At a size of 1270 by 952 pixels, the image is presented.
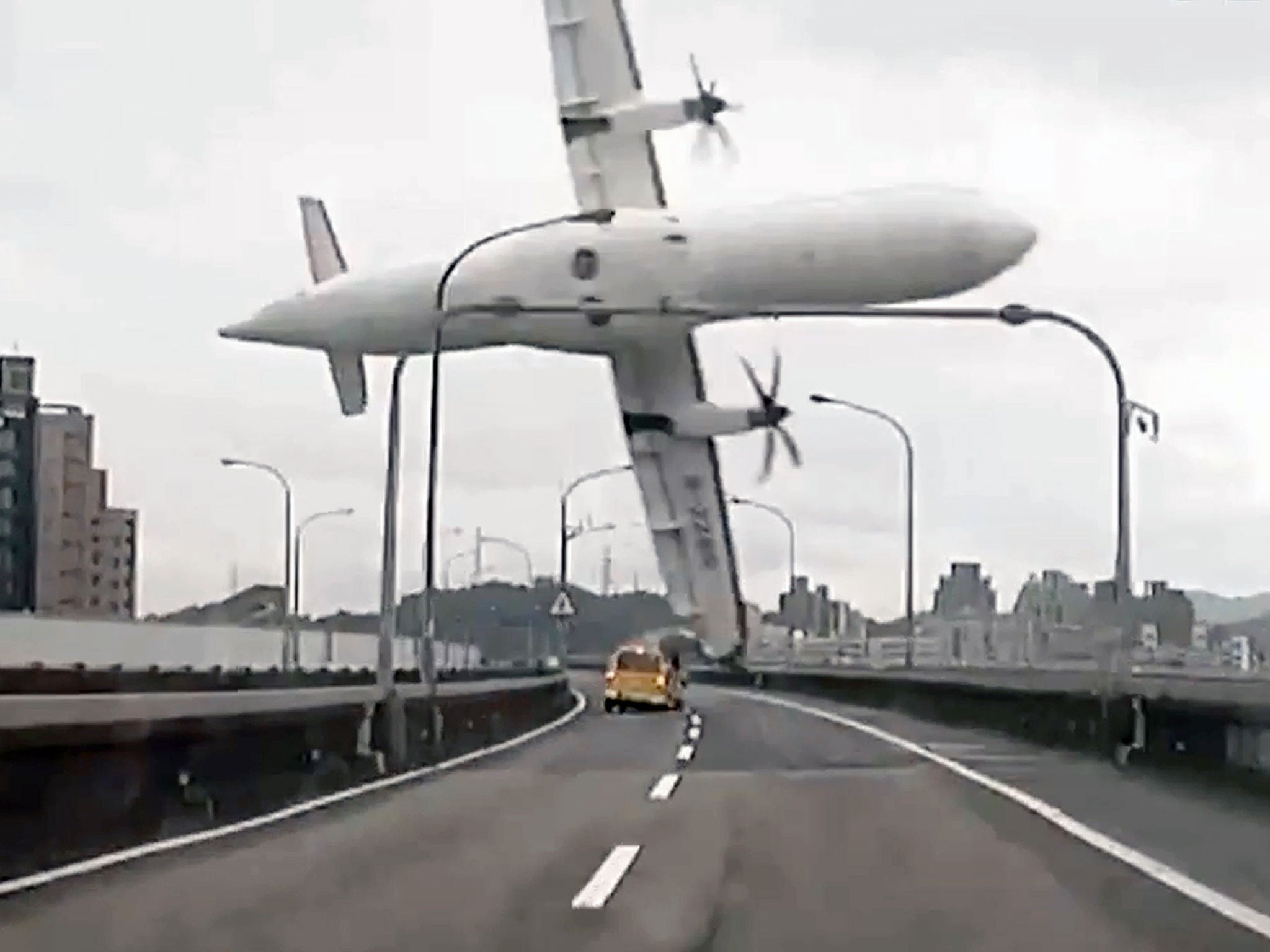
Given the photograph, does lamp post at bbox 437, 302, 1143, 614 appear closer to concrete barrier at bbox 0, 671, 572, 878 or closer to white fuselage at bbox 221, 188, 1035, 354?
concrete barrier at bbox 0, 671, 572, 878

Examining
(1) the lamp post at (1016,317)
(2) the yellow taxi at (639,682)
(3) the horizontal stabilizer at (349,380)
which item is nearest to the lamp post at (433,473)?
(1) the lamp post at (1016,317)

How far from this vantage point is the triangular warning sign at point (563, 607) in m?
57.4

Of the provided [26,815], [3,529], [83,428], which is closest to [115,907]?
[26,815]

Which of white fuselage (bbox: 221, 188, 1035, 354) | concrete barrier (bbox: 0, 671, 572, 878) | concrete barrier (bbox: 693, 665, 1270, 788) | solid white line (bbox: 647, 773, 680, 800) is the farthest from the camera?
white fuselage (bbox: 221, 188, 1035, 354)

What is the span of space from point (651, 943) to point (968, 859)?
16.7ft

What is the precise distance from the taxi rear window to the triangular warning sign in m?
2.02

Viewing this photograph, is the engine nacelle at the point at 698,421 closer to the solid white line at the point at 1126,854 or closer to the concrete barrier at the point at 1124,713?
the concrete barrier at the point at 1124,713

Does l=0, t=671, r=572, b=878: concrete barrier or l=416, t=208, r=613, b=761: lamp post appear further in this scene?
l=416, t=208, r=613, b=761: lamp post

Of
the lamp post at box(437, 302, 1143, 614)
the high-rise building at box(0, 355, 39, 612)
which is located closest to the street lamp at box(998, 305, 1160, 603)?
the lamp post at box(437, 302, 1143, 614)

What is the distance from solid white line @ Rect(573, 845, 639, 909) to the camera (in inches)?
475

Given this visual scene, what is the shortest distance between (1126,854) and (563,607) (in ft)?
139

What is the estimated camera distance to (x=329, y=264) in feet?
248

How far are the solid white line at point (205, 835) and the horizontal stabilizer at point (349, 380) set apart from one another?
4521 cm

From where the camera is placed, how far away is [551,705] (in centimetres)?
5000
